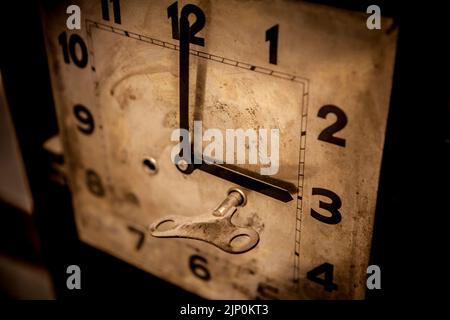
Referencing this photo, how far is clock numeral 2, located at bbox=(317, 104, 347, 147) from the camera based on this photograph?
63 cm

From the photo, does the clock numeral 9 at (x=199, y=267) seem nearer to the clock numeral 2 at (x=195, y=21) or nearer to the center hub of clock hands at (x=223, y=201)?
the center hub of clock hands at (x=223, y=201)

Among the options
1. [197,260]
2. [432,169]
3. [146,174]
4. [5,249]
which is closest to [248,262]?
[197,260]

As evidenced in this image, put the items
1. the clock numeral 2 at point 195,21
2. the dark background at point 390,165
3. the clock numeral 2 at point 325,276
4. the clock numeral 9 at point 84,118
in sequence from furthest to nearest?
the clock numeral 9 at point 84,118 < the clock numeral 2 at point 325,276 < the clock numeral 2 at point 195,21 < the dark background at point 390,165

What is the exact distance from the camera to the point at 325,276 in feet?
2.58

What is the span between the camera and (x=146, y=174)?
874 millimetres

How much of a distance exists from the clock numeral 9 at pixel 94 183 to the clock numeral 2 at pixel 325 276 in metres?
0.42

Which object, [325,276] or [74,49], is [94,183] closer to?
[74,49]

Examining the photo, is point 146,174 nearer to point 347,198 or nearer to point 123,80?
point 123,80

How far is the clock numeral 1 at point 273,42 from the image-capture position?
620 mm

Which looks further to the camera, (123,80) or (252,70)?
(123,80)

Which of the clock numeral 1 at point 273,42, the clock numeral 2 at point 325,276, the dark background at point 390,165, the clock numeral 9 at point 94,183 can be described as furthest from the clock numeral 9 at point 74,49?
the clock numeral 2 at point 325,276

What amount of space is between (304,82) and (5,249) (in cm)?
123
